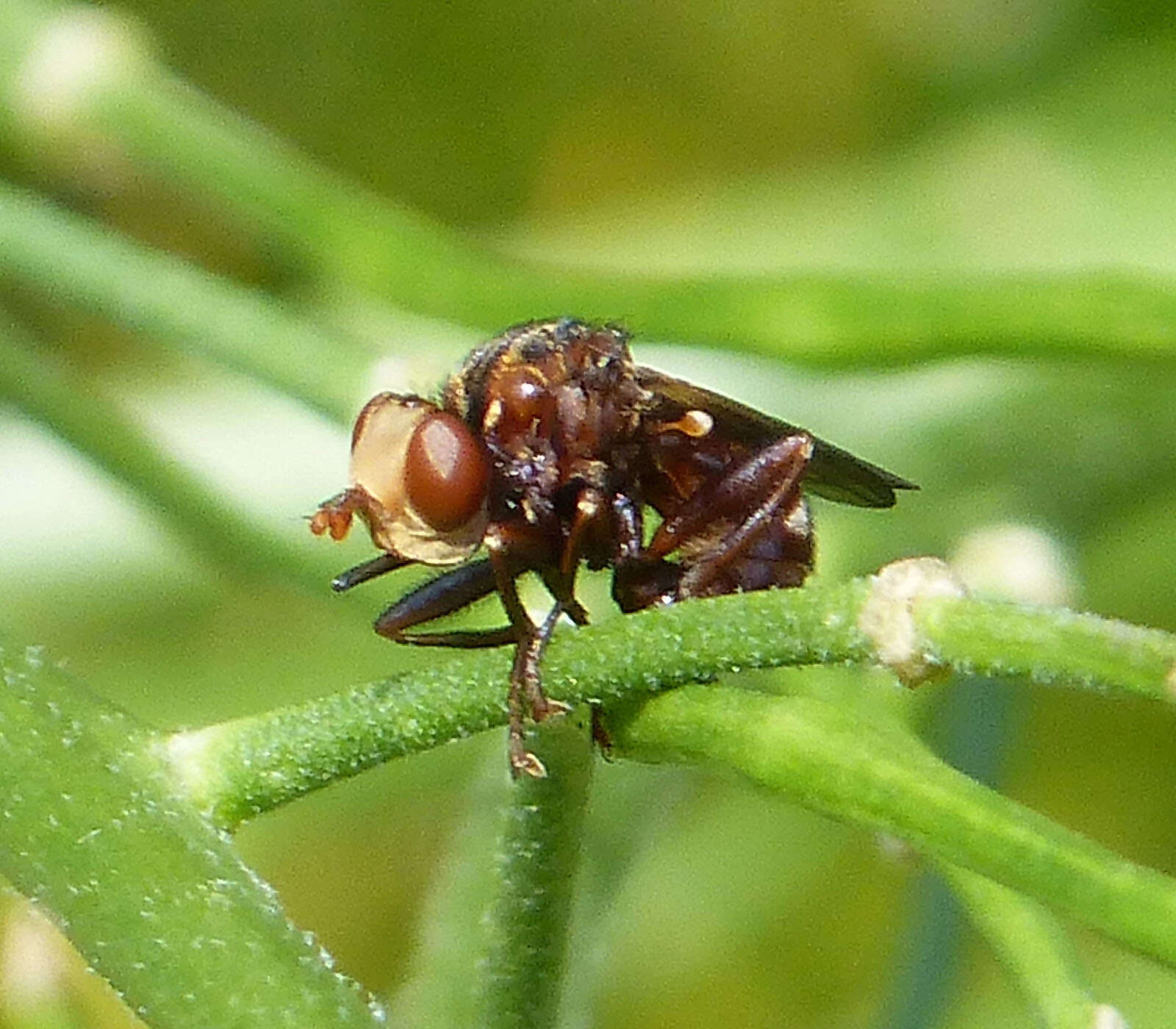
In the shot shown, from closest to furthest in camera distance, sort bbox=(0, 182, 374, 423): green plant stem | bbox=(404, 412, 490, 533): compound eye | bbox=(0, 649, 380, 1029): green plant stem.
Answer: bbox=(0, 649, 380, 1029): green plant stem
bbox=(404, 412, 490, 533): compound eye
bbox=(0, 182, 374, 423): green plant stem

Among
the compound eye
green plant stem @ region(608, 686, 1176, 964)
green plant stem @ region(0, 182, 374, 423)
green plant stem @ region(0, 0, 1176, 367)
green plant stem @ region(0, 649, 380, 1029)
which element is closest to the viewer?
green plant stem @ region(608, 686, 1176, 964)

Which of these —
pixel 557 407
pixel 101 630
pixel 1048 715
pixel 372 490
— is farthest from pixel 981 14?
pixel 372 490

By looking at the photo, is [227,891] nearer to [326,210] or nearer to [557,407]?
[557,407]

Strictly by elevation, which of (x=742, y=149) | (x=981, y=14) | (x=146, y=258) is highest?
(x=981, y=14)

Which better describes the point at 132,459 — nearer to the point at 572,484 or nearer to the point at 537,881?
the point at 572,484

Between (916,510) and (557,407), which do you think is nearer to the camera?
(557,407)

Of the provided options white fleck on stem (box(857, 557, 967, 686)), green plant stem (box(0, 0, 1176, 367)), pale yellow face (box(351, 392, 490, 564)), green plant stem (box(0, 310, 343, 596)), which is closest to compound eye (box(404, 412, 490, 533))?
pale yellow face (box(351, 392, 490, 564))

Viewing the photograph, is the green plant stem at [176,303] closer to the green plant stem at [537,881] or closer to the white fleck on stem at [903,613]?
the green plant stem at [537,881]

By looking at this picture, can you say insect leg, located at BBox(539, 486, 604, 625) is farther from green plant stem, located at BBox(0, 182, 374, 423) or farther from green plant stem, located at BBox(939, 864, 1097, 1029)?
green plant stem, located at BBox(0, 182, 374, 423)
